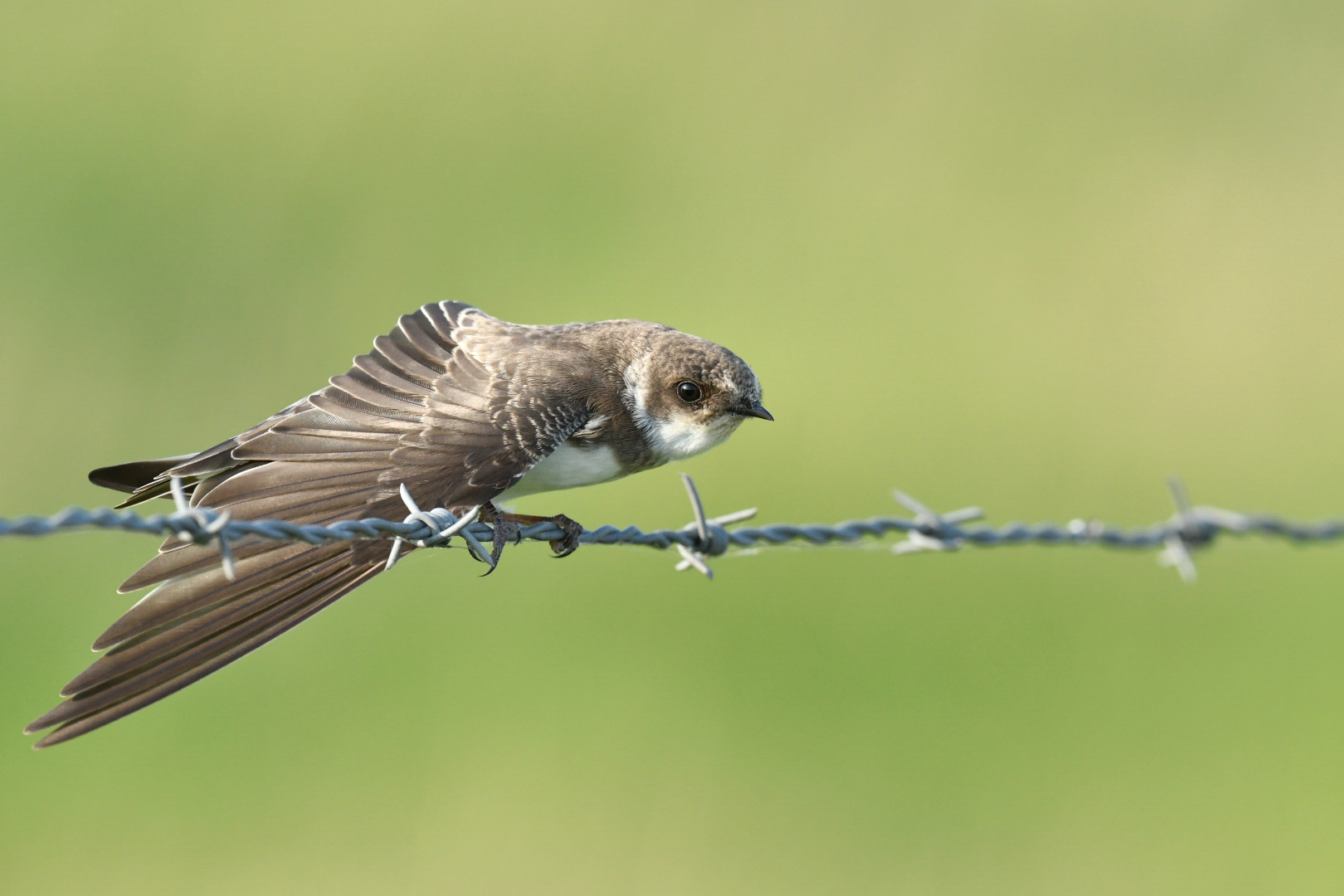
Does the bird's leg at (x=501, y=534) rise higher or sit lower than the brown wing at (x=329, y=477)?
lower

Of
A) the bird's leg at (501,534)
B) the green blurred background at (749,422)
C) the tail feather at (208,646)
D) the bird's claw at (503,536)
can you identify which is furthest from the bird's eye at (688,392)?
the green blurred background at (749,422)

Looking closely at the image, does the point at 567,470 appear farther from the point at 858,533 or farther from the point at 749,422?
the point at 749,422

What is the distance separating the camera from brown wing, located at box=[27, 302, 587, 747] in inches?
174

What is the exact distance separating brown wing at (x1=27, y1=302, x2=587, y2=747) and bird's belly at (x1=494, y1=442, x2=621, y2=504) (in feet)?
0.69

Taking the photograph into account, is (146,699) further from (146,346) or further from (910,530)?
A: (146,346)

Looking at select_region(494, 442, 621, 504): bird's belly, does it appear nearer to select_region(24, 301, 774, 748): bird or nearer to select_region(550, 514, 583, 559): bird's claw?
select_region(24, 301, 774, 748): bird

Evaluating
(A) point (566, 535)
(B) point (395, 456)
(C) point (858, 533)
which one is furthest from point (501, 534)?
(C) point (858, 533)

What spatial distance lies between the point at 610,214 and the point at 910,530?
1057cm

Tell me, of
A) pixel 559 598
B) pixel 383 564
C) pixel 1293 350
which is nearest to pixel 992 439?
pixel 1293 350

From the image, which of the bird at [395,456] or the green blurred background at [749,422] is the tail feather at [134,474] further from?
the green blurred background at [749,422]

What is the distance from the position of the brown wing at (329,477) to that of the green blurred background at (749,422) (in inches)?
127

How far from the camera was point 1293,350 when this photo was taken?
12.5 metres

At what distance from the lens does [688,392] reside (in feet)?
19.7

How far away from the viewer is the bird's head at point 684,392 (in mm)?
6004
